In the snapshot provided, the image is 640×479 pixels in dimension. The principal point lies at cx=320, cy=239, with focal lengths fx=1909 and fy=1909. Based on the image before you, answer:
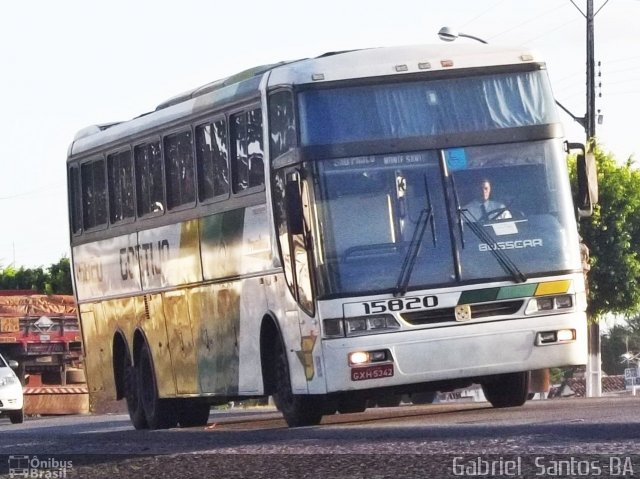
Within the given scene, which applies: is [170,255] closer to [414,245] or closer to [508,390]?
[508,390]

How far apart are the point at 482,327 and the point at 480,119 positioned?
1913mm

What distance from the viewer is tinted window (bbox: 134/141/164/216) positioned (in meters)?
20.2

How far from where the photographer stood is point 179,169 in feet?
64.1

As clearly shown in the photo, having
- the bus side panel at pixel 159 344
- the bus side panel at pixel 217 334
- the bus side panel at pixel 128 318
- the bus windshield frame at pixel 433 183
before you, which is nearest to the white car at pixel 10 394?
the bus side panel at pixel 128 318

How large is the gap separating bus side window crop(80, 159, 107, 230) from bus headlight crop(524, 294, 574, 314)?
278 inches

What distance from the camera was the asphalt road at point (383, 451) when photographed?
9994 millimetres

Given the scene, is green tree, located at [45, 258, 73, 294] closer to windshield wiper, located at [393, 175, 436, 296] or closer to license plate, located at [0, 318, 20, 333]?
license plate, located at [0, 318, 20, 333]

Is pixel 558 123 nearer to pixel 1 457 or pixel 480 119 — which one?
pixel 480 119

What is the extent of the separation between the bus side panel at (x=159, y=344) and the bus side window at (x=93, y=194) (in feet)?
5.45

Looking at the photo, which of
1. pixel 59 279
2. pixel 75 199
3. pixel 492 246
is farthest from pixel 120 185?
pixel 59 279

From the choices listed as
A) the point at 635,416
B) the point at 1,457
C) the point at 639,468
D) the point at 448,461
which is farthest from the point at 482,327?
the point at 639,468

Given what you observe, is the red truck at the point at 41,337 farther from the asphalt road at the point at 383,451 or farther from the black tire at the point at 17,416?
the asphalt road at the point at 383,451

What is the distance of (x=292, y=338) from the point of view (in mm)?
16828
